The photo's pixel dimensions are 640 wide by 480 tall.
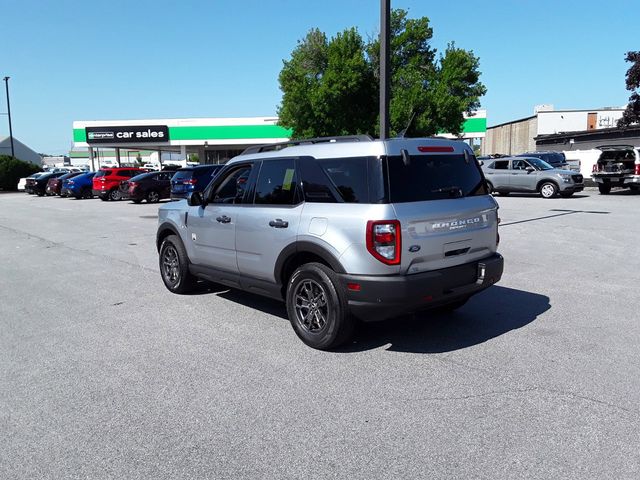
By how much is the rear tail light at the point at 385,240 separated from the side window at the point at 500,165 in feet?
68.8

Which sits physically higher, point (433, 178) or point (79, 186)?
point (79, 186)

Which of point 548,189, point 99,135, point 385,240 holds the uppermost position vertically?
point 99,135

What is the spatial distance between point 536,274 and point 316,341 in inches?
180

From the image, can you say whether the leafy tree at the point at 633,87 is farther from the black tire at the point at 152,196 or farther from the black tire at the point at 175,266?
the black tire at the point at 175,266

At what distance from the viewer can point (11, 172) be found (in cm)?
4278

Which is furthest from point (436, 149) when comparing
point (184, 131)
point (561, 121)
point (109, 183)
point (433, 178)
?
point (561, 121)

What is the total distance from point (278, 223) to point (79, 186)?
28641 mm

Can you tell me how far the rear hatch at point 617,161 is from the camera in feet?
71.8

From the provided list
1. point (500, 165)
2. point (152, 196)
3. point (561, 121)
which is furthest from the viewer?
point (561, 121)

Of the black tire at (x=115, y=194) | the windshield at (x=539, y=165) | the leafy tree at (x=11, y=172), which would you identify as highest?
the leafy tree at (x=11, y=172)

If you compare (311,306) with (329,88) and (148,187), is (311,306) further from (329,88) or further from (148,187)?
(329,88)

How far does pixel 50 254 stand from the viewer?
10.9 metres

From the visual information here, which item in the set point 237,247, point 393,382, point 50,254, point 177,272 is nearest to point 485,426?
point 393,382

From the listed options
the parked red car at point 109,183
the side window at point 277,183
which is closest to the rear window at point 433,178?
the side window at point 277,183
